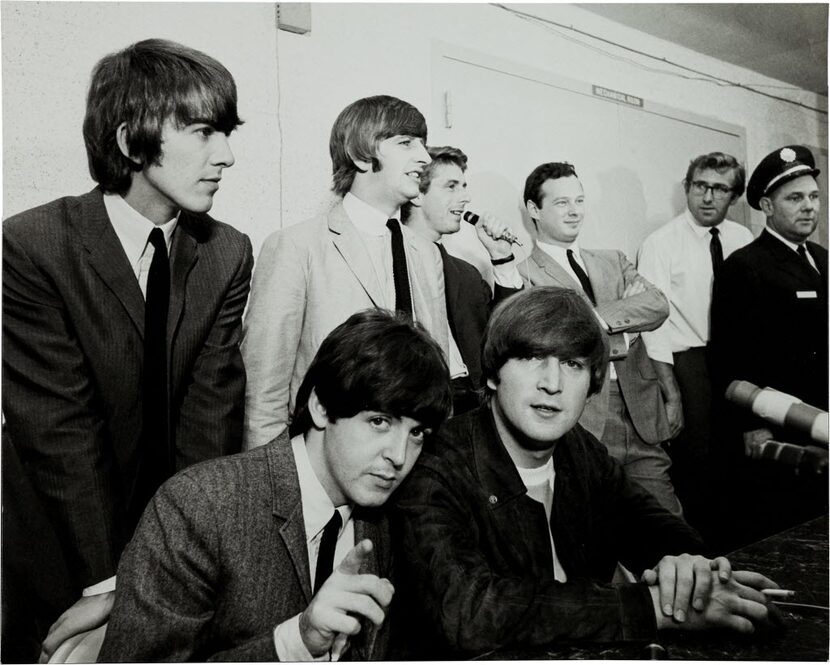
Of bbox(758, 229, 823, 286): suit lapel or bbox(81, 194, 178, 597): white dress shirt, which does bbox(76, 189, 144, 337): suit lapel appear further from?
bbox(758, 229, 823, 286): suit lapel

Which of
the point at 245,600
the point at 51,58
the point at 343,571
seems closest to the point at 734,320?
the point at 343,571

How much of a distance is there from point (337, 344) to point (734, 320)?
104 cm

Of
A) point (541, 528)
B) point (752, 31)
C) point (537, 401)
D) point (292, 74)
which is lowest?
point (541, 528)

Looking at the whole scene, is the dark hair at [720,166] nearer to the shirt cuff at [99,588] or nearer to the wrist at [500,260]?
the wrist at [500,260]

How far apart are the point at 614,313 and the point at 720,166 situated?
474mm

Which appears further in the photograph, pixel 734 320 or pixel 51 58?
pixel 734 320

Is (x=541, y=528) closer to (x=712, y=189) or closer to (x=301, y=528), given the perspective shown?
(x=301, y=528)

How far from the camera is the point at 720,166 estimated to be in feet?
6.11

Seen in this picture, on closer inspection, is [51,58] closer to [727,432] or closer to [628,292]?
[628,292]

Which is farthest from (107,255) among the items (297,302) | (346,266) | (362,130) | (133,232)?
(362,130)

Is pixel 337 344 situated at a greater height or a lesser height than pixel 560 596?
greater

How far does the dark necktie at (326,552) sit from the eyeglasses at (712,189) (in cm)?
124

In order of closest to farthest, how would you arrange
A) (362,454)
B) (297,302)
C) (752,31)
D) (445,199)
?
(362,454), (297,302), (445,199), (752,31)

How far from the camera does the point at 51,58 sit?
148 cm
